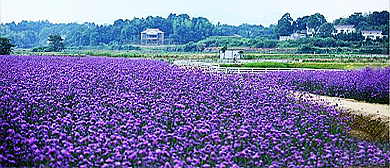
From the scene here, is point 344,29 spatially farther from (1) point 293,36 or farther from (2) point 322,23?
(1) point 293,36

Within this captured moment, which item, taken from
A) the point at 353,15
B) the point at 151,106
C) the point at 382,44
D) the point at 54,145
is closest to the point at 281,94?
the point at 151,106

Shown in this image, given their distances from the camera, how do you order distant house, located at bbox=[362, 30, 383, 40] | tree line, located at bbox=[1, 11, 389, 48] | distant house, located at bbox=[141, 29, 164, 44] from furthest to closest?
1. distant house, located at bbox=[141, 29, 164, 44]
2. tree line, located at bbox=[1, 11, 389, 48]
3. distant house, located at bbox=[362, 30, 383, 40]

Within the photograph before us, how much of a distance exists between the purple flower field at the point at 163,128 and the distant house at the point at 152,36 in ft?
173

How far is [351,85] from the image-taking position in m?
13.6

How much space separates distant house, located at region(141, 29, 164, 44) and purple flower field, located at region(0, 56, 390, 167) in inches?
2081

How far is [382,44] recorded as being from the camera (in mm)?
34906

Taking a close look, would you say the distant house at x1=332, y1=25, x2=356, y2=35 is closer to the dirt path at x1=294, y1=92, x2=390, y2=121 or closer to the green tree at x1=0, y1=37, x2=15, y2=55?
the green tree at x1=0, y1=37, x2=15, y2=55

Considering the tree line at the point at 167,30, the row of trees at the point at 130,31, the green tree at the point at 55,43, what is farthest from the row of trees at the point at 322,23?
the green tree at the point at 55,43

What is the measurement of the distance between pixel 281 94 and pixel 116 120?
468 cm

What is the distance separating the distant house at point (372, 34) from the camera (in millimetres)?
36588

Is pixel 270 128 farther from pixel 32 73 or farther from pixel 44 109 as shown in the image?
pixel 32 73

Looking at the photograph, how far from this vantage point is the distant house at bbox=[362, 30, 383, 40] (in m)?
36.6

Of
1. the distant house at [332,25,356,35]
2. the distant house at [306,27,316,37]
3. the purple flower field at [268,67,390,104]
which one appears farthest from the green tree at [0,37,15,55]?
the distant house at [306,27,316,37]

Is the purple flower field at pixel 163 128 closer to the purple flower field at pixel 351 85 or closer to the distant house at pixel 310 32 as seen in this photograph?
the purple flower field at pixel 351 85
